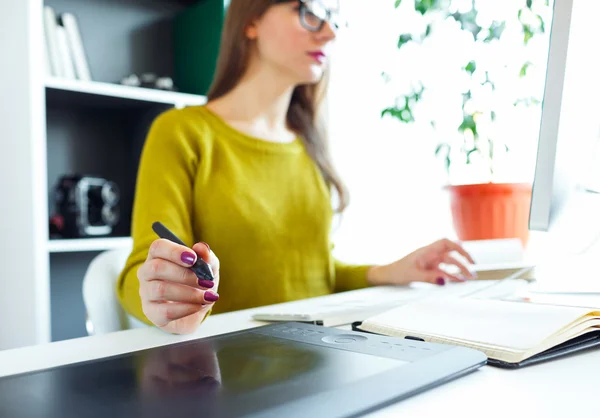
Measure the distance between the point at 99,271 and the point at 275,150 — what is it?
47 cm

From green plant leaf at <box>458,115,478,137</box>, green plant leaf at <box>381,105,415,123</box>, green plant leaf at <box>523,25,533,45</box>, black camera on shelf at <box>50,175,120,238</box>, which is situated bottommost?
black camera on shelf at <box>50,175,120,238</box>

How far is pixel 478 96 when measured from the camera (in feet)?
4.96

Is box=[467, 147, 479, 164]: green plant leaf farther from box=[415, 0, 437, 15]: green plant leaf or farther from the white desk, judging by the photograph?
the white desk

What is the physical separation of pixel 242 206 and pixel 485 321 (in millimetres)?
630

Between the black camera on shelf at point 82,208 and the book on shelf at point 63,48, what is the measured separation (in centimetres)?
33

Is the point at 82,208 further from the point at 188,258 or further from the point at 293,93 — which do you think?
the point at 188,258

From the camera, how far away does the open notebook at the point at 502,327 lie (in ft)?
1.49

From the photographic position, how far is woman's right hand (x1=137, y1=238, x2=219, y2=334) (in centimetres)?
54

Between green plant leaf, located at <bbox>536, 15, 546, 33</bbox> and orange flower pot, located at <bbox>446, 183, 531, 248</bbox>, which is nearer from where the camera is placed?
orange flower pot, located at <bbox>446, 183, 531, 248</bbox>

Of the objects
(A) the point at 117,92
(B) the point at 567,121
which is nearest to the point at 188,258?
(B) the point at 567,121

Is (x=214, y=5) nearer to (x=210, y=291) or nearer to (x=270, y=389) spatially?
(x=210, y=291)

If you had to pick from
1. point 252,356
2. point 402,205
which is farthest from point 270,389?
point 402,205

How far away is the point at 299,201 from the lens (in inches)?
47.3

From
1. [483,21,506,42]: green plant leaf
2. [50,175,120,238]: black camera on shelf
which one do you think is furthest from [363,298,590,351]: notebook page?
[50,175,120,238]: black camera on shelf
